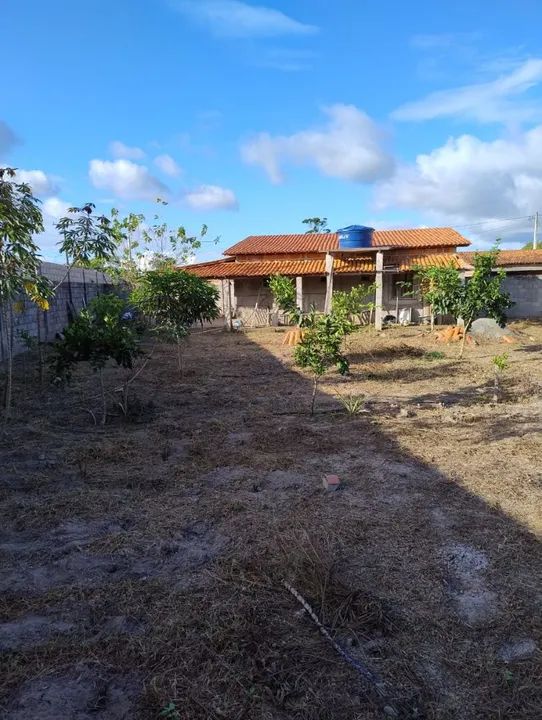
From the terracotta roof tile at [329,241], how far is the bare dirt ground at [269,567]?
17.0m

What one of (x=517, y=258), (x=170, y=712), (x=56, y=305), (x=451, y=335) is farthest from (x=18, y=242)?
(x=517, y=258)

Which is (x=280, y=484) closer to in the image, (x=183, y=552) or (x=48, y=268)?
(x=183, y=552)

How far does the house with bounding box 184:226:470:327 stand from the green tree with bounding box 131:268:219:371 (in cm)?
1126

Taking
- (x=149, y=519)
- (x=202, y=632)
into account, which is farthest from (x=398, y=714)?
(x=149, y=519)

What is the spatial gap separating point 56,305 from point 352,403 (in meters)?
10.2

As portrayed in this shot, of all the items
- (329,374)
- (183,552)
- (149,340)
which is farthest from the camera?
(149,340)

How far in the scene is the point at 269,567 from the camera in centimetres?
341

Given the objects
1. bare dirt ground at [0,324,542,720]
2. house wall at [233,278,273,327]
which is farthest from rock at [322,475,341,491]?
house wall at [233,278,273,327]

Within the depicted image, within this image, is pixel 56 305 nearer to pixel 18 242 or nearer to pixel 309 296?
pixel 18 242

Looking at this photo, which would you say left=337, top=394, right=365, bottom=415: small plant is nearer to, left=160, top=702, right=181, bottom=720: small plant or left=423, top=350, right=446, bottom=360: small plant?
left=423, top=350, right=446, bottom=360: small plant

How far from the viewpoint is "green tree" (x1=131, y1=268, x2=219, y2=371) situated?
30.1 ft

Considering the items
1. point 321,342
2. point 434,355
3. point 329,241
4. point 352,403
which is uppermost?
point 329,241

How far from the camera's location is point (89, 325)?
22.1 ft

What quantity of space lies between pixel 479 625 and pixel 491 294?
1073 cm
